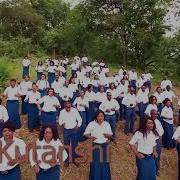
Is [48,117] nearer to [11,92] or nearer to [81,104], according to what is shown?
[81,104]

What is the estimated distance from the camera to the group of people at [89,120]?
678cm

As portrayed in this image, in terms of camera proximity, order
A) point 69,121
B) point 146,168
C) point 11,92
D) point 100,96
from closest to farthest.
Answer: point 146,168 < point 69,121 < point 11,92 < point 100,96

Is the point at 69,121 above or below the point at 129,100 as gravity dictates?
below

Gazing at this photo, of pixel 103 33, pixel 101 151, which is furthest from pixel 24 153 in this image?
pixel 103 33

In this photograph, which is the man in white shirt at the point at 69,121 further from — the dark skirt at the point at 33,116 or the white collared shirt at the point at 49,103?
the dark skirt at the point at 33,116

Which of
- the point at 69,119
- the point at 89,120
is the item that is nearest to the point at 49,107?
the point at 69,119

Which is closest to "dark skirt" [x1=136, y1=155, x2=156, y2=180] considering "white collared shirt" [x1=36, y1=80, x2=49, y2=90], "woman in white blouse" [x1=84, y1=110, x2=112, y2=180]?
"woman in white blouse" [x1=84, y1=110, x2=112, y2=180]

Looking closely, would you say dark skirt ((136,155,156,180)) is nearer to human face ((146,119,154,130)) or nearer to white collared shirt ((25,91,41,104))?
human face ((146,119,154,130))

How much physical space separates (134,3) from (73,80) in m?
17.3

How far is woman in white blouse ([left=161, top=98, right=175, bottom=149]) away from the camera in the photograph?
1095cm

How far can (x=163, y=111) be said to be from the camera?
11.0 meters

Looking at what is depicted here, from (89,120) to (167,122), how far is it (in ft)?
6.98

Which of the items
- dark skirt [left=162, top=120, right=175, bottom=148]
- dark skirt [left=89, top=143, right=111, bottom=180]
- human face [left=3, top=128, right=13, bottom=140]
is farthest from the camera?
dark skirt [left=162, top=120, right=175, bottom=148]

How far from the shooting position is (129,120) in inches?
469
